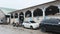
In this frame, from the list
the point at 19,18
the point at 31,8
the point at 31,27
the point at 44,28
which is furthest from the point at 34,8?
the point at 44,28

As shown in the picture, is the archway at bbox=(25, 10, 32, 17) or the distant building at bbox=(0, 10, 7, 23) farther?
the distant building at bbox=(0, 10, 7, 23)

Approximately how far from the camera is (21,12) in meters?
31.1

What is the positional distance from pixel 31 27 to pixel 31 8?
219 inches

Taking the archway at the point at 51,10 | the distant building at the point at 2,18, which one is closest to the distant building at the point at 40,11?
the archway at the point at 51,10

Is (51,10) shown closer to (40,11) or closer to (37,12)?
(40,11)

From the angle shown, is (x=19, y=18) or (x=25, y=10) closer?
(x=25, y=10)

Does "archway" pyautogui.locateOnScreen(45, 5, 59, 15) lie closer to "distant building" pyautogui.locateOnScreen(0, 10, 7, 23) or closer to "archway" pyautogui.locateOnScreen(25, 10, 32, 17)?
"archway" pyautogui.locateOnScreen(25, 10, 32, 17)

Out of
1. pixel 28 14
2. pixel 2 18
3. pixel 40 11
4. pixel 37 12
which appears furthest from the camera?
pixel 2 18

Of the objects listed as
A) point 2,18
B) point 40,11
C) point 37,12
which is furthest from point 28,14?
point 2,18

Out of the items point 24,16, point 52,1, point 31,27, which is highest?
point 52,1

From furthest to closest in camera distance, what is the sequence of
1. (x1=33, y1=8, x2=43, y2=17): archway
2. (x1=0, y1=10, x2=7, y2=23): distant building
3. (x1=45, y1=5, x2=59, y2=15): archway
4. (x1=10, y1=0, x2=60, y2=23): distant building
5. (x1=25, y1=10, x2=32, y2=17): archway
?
(x1=0, y1=10, x2=7, y2=23): distant building
(x1=25, y1=10, x2=32, y2=17): archway
(x1=33, y1=8, x2=43, y2=17): archway
(x1=10, y1=0, x2=60, y2=23): distant building
(x1=45, y1=5, x2=59, y2=15): archway

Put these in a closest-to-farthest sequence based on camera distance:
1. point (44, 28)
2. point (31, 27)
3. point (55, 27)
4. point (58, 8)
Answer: point (55, 27) → point (44, 28) → point (58, 8) → point (31, 27)

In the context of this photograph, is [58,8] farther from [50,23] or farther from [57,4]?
[50,23]

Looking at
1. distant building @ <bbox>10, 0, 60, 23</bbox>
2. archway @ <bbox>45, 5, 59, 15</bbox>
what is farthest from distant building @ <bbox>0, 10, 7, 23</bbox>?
archway @ <bbox>45, 5, 59, 15</bbox>
